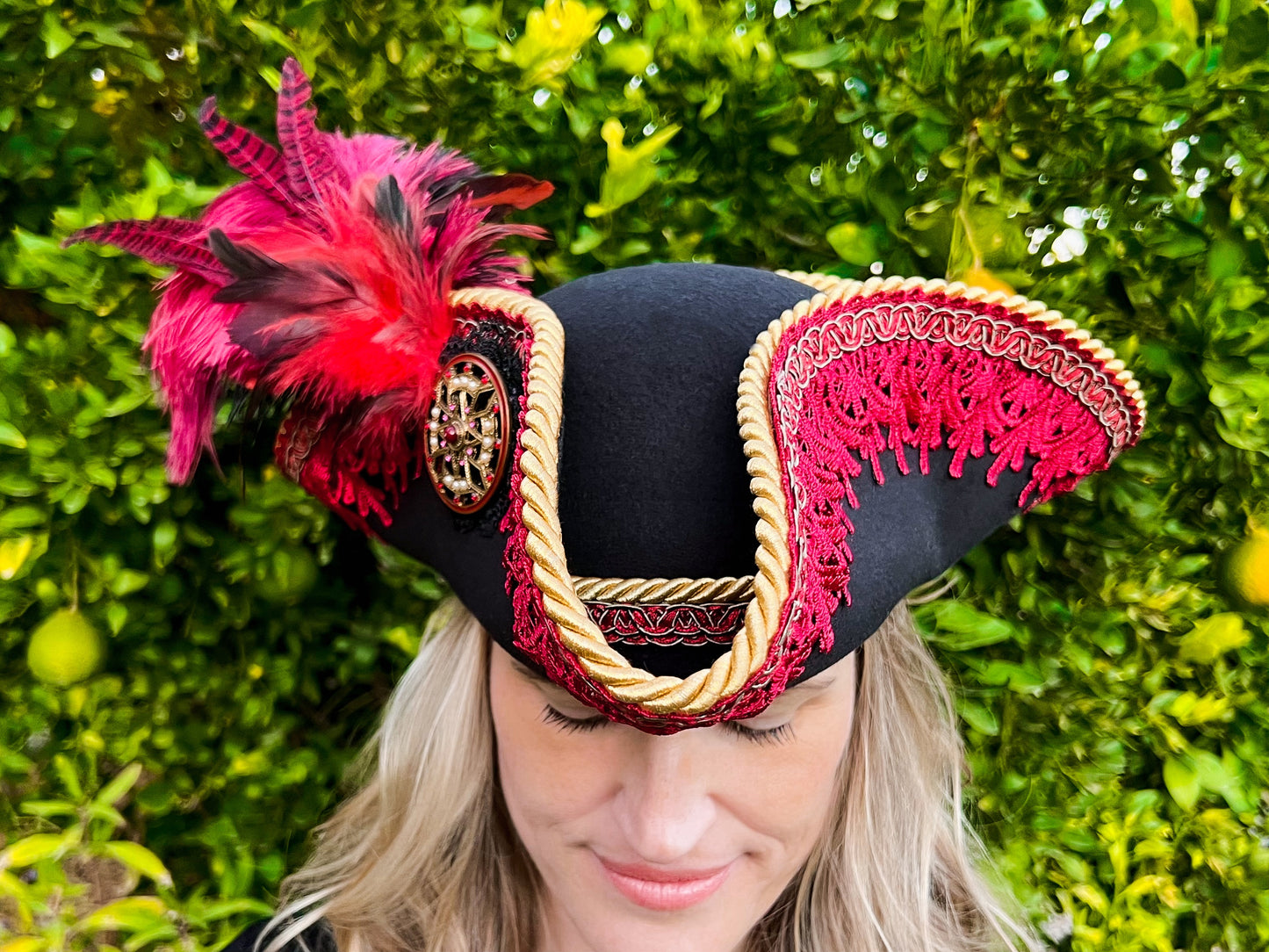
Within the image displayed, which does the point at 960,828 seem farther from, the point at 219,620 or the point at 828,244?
the point at 219,620

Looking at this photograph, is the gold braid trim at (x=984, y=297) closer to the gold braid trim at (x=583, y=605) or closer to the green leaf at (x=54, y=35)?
the gold braid trim at (x=583, y=605)

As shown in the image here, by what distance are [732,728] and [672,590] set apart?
0.22m

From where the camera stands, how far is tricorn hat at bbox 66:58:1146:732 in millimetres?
811

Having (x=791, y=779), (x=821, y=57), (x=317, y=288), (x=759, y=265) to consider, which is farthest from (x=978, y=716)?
(x=317, y=288)

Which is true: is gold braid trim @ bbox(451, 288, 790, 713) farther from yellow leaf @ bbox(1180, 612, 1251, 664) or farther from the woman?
yellow leaf @ bbox(1180, 612, 1251, 664)

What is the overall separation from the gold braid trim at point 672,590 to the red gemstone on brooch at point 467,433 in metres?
0.16

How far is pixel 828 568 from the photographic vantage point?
82 cm

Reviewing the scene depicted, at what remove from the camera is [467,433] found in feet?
3.04

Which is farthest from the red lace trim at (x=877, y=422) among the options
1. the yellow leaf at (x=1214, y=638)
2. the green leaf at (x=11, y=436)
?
the green leaf at (x=11, y=436)

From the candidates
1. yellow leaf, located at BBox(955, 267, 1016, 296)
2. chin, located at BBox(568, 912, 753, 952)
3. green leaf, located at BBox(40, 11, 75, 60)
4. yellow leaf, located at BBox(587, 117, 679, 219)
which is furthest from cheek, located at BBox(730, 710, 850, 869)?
green leaf, located at BBox(40, 11, 75, 60)

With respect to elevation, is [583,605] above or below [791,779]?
above

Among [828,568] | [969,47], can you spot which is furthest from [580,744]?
[969,47]

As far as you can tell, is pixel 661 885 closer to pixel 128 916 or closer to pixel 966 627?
pixel 966 627

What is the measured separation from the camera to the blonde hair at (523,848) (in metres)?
1.35
